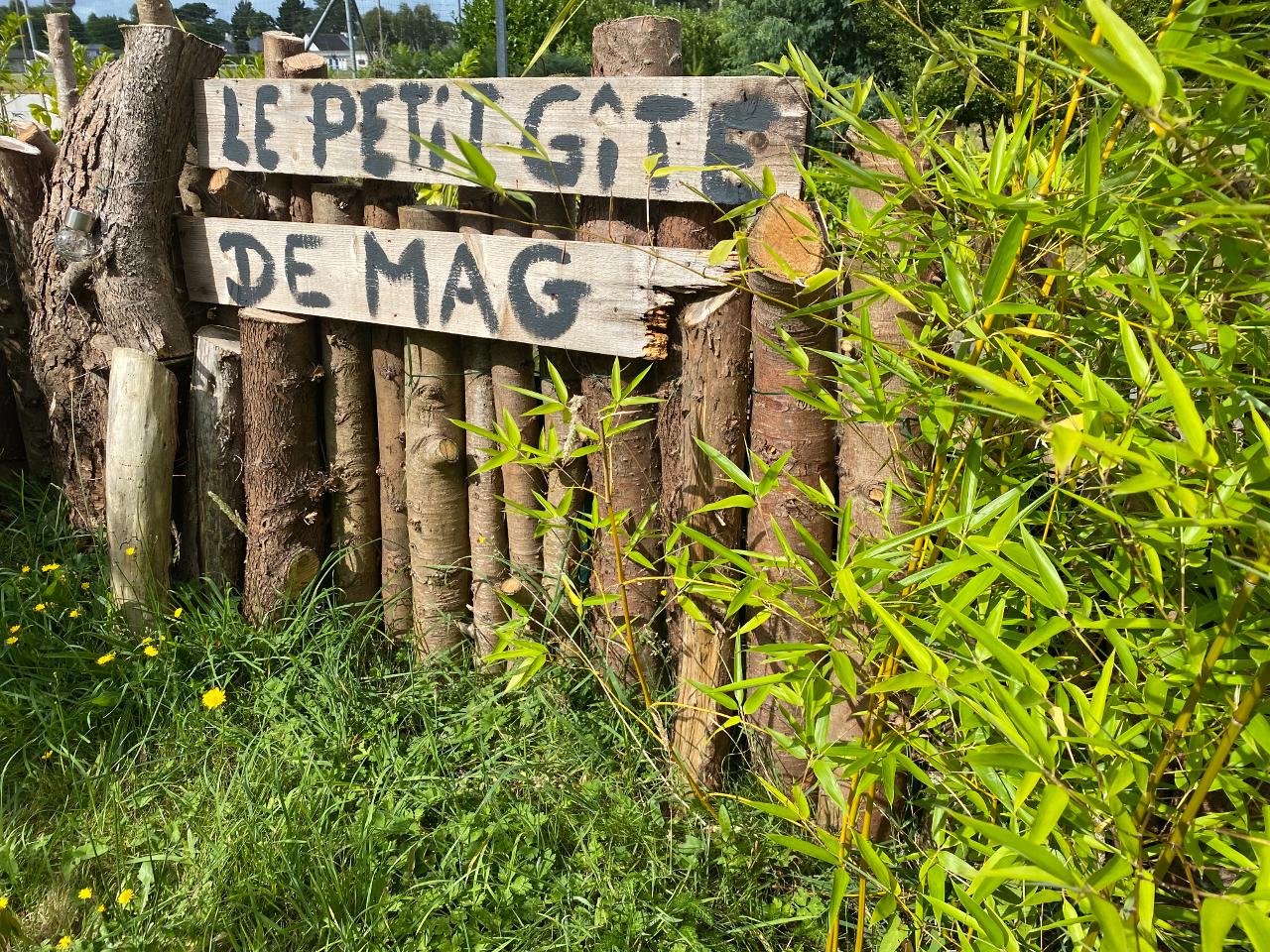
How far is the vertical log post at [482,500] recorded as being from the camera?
257 cm

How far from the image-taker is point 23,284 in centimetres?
313

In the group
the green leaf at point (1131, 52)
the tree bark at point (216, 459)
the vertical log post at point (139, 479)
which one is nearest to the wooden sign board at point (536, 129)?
the tree bark at point (216, 459)

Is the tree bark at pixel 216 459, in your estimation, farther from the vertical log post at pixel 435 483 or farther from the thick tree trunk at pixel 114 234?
the vertical log post at pixel 435 483

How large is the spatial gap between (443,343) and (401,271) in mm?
225

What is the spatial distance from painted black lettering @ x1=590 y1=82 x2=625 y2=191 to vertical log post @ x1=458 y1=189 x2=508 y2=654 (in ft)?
1.52

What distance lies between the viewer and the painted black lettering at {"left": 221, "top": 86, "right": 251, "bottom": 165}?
2668 mm

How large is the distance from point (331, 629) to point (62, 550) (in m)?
1.05

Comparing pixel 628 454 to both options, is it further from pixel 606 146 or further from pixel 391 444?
pixel 391 444

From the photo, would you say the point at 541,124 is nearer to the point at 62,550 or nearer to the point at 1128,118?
the point at 1128,118

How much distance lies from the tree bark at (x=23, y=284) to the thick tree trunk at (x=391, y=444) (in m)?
1.28

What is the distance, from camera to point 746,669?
7.50ft

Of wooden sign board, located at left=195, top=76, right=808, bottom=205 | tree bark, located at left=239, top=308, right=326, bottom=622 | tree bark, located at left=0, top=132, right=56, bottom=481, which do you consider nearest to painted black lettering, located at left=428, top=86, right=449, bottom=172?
wooden sign board, located at left=195, top=76, right=808, bottom=205

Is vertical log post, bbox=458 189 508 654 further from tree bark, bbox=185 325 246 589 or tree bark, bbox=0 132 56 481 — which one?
tree bark, bbox=0 132 56 481

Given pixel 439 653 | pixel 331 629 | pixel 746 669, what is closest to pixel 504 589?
pixel 439 653
